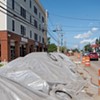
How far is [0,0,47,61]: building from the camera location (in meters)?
38.2

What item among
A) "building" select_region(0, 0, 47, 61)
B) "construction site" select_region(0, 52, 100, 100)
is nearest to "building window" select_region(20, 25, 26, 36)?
"building" select_region(0, 0, 47, 61)

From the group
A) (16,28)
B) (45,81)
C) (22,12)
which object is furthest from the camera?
(22,12)

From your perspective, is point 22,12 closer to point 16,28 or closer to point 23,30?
point 23,30

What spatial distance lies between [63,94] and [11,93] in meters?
3.21

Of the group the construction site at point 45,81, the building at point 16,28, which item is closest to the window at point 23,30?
the building at point 16,28

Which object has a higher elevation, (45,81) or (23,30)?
(23,30)

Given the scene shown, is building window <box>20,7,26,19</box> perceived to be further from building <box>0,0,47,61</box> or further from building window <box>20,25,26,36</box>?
building window <box>20,25,26,36</box>

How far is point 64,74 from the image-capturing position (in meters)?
12.7

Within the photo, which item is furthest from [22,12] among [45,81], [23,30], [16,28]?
[45,81]

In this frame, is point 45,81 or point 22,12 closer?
point 45,81

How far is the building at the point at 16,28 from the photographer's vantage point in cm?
3825

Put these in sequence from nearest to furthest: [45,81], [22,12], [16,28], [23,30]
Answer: [45,81]
[16,28]
[22,12]
[23,30]

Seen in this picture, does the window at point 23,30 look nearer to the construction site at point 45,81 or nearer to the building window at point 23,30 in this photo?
the building window at point 23,30

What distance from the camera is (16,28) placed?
43.0 meters
